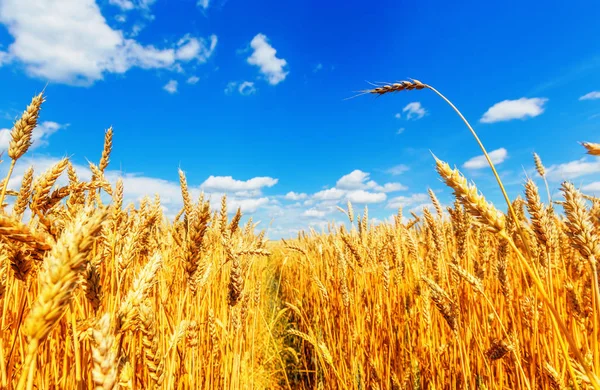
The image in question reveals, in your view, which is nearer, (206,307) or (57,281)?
(57,281)

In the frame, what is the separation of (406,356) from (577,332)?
1.11 m

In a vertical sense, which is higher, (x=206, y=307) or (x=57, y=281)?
(x=57, y=281)

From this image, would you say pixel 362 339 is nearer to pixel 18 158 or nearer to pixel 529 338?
pixel 529 338

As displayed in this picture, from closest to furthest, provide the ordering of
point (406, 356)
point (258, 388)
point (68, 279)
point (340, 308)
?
point (68, 279)
point (406, 356)
point (258, 388)
point (340, 308)

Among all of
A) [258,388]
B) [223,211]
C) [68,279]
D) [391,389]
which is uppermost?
[223,211]

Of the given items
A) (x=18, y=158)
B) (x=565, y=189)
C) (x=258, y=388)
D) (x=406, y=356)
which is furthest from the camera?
(x=258, y=388)

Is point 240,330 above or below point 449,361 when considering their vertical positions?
above

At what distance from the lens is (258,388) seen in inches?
107

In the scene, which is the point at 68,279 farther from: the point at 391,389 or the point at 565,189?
the point at 391,389

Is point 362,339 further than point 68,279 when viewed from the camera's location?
Yes

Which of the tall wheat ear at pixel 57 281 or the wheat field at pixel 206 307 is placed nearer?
the tall wheat ear at pixel 57 281

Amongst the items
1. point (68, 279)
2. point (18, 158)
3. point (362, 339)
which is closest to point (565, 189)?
point (68, 279)

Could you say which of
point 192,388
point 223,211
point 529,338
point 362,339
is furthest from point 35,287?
point 529,338

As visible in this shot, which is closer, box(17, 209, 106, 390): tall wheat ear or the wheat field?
box(17, 209, 106, 390): tall wheat ear
